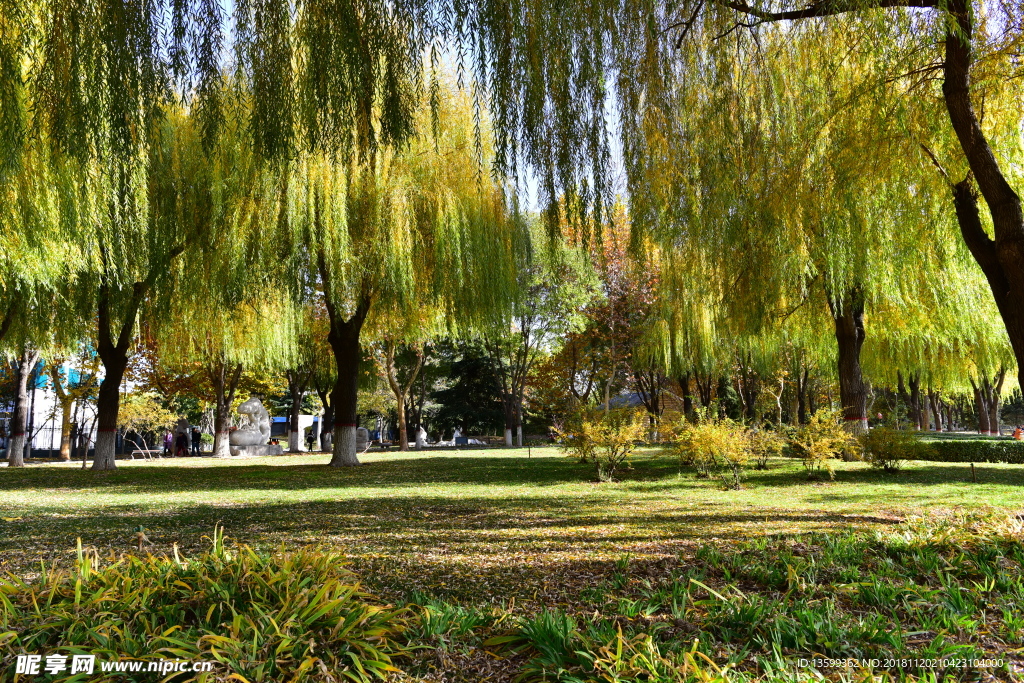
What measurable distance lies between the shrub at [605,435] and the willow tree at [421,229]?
2603 mm

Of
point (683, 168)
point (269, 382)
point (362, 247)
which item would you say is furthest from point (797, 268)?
point (269, 382)

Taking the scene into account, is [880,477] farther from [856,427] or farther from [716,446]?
[716,446]

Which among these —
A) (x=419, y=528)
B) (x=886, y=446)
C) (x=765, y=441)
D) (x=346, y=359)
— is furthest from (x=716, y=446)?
(x=346, y=359)

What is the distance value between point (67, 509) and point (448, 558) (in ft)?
18.6

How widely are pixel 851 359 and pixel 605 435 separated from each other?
17.9 feet

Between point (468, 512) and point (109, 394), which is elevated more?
point (109, 394)

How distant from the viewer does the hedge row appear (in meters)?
14.5

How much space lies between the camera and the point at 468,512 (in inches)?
283

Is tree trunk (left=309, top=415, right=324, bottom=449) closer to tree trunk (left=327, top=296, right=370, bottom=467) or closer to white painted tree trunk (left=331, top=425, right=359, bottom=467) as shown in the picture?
white painted tree trunk (left=331, top=425, right=359, bottom=467)

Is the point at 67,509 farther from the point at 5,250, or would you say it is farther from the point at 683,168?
the point at 683,168

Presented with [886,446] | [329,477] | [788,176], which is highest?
[788,176]

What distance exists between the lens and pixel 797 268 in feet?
32.0

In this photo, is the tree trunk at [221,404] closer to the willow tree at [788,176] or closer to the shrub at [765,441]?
the shrub at [765,441]

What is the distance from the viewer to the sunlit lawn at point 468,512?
15.5 feet
